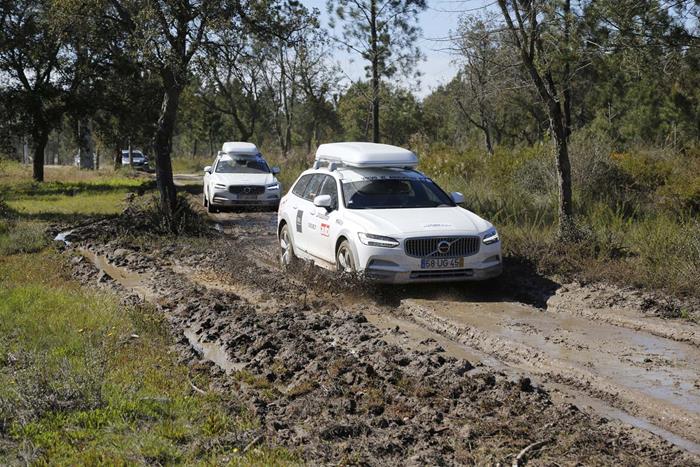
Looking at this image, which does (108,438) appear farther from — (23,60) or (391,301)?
(23,60)

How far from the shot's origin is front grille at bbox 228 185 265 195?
22.3 meters

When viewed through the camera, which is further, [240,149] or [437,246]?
[240,149]

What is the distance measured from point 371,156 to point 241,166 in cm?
1220

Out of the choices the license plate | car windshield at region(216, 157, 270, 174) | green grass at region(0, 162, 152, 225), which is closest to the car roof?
the license plate

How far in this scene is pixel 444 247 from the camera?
33.6 feet

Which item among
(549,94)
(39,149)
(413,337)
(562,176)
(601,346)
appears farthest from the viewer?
(39,149)

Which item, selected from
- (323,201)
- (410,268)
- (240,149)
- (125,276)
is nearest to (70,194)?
(240,149)

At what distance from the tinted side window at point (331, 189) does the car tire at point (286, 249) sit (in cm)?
112

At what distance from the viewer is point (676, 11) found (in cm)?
1205

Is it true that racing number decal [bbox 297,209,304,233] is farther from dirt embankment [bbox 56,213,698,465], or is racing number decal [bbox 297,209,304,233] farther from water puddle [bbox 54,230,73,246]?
water puddle [bbox 54,230,73,246]

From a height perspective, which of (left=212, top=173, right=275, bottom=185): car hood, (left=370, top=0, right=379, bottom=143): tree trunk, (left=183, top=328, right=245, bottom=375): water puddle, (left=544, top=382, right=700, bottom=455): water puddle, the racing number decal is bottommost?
(left=183, top=328, right=245, bottom=375): water puddle

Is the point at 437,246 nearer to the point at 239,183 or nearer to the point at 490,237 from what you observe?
the point at 490,237

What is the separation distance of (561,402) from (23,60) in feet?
108

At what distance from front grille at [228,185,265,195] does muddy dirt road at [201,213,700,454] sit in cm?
1073
